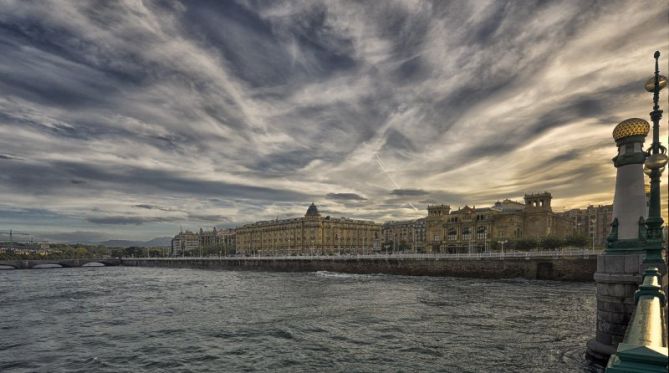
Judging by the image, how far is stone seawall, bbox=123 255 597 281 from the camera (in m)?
62.0

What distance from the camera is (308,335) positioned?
24.3 metres

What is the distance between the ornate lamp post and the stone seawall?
5790 centimetres

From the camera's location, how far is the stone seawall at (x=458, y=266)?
2442 inches

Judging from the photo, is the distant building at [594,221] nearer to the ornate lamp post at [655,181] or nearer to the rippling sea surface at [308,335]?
the rippling sea surface at [308,335]

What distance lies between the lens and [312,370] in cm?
1752

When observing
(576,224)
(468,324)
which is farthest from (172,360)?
(576,224)

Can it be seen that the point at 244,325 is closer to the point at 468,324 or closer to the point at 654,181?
the point at 468,324

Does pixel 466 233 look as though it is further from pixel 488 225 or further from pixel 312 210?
pixel 312 210

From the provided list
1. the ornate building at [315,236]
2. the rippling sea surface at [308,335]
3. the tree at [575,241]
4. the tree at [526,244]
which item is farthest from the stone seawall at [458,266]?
the ornate building at [315,236]

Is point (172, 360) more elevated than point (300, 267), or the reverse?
point (172, 360)

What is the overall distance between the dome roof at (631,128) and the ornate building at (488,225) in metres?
102

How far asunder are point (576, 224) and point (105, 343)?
672ft

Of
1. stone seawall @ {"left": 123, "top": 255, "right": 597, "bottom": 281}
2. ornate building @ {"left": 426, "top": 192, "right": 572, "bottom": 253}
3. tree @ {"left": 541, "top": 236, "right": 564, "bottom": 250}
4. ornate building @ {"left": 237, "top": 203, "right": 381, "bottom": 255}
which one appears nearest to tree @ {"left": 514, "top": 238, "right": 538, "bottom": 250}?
tree @ {"left": 541, "top": 236, "right": 564, "bottom": 250}

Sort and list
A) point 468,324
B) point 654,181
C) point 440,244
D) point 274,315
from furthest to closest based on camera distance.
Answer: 1. point 440,244
2. point 274,315
3. point 468,324
4. point 654,181
